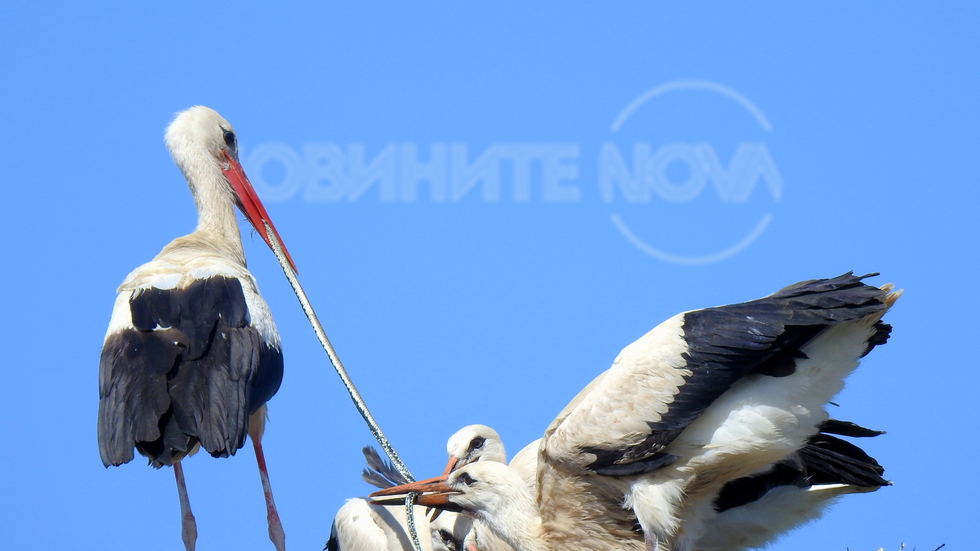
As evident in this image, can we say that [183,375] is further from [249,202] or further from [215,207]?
[249,202]

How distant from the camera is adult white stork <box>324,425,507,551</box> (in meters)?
6.45

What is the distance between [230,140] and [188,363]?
282 cm

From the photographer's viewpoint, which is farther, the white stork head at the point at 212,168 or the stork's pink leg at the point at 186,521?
the white stork head at the point at 212,168

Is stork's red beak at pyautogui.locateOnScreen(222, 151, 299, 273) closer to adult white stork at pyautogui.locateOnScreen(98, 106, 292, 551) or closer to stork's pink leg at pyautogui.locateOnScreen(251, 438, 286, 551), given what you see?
adult white stork at pyautogui.locateOnScreen(98, 106, 292, 551)

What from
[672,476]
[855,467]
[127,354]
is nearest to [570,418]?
[672,476]

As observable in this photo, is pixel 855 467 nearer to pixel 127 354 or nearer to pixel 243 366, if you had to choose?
pixel 243 366

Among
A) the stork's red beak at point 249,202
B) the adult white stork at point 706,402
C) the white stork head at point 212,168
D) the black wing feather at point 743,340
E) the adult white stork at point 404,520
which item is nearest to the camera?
the black wing feather at point 743,340

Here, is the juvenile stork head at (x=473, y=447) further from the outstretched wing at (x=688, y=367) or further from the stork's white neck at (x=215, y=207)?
the stork's white neck at (x=215, y=207)

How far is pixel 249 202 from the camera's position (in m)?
8.39

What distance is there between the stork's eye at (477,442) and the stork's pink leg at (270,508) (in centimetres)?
136

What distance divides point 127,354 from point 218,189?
2241 mm

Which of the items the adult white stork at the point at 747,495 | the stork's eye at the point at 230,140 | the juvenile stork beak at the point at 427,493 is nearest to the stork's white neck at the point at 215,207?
the stork's eye at the point at 230,140

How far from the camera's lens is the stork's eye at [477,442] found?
21.9 ft

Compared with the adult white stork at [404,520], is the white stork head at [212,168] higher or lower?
higher
